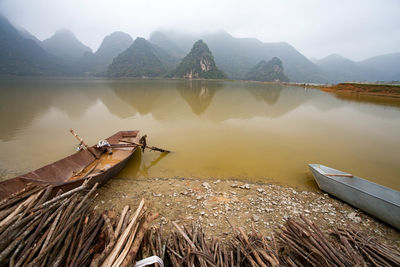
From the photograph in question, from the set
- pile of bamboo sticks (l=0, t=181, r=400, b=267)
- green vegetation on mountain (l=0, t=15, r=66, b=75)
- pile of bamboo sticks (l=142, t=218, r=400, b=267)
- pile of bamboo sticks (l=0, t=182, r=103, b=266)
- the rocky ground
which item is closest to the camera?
pile of bamboo sticks (l=0, t=182, r=103, b=266)

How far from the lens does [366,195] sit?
4.51 m

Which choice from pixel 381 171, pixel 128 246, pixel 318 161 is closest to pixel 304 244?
pixel 128 246

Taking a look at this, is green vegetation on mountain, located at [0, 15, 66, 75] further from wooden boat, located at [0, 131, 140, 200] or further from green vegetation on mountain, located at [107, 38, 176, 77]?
wooden boat, located at [0, 131, 140, 200]

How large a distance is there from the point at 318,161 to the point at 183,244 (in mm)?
8061

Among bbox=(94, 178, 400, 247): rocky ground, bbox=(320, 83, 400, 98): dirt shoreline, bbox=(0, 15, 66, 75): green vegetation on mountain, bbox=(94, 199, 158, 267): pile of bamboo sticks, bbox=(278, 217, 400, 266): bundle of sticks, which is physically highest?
bbox=(0, 15, 66, 75): green vegetation on mountain

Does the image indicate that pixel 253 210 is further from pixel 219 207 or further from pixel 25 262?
pixel 25 262

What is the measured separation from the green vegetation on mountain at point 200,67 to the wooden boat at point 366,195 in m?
157

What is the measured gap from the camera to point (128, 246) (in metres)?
2.69

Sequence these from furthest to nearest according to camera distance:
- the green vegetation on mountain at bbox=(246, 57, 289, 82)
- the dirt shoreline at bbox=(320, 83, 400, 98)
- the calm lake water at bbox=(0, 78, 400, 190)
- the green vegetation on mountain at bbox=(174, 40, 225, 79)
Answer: the green vegetation on mountain at bbox=(246, 57, 289, 82), the green vegetation on mountain at bbox=(174, 40, 225, 79), the dirt shoreline at bbox=(320, 83, 400, 98), the calm lake water at bbox=(0, 78, 400, 190)

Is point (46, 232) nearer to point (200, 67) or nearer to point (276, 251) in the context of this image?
point (276, 251)

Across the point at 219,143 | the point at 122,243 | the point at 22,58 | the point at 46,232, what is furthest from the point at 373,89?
the point at 22,58

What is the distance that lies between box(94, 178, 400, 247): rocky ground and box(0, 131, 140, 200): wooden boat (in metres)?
0.79

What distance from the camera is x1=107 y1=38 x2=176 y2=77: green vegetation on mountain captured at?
161m

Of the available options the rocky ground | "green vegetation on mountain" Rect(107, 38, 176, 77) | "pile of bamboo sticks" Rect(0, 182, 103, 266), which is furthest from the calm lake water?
"green vegetation on mountain" Rect(107, 38, 176, 77)
